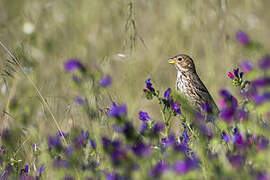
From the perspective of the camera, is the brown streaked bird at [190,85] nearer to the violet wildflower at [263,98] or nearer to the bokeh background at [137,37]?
the bokeh background at [137,37]

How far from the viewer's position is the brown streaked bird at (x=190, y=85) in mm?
4344

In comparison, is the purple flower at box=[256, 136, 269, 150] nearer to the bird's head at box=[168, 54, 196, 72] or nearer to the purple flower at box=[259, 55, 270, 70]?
the purple flower at box=[259, 55, 270, 70]

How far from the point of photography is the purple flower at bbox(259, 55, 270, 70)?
5.03 feet

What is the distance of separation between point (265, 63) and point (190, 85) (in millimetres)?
3028

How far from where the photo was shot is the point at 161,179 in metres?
1.65

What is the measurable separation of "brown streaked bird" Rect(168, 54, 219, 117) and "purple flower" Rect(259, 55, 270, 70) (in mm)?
2595

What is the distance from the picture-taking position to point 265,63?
5.03 feet

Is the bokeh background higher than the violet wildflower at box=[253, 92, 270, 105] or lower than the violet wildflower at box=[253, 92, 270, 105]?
higher

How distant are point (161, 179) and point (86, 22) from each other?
5.66 metres

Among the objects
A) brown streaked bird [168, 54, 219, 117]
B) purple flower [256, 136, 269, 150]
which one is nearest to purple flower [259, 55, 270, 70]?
purple flower [256, 136, 269, 150]

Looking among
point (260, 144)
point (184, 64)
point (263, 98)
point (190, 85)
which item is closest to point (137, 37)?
point (184, 64)

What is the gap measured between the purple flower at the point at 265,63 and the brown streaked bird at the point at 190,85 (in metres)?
2.60

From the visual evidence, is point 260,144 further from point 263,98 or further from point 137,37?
point 137,37

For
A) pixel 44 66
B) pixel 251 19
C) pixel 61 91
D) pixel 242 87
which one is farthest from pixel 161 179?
pixel 251 19
